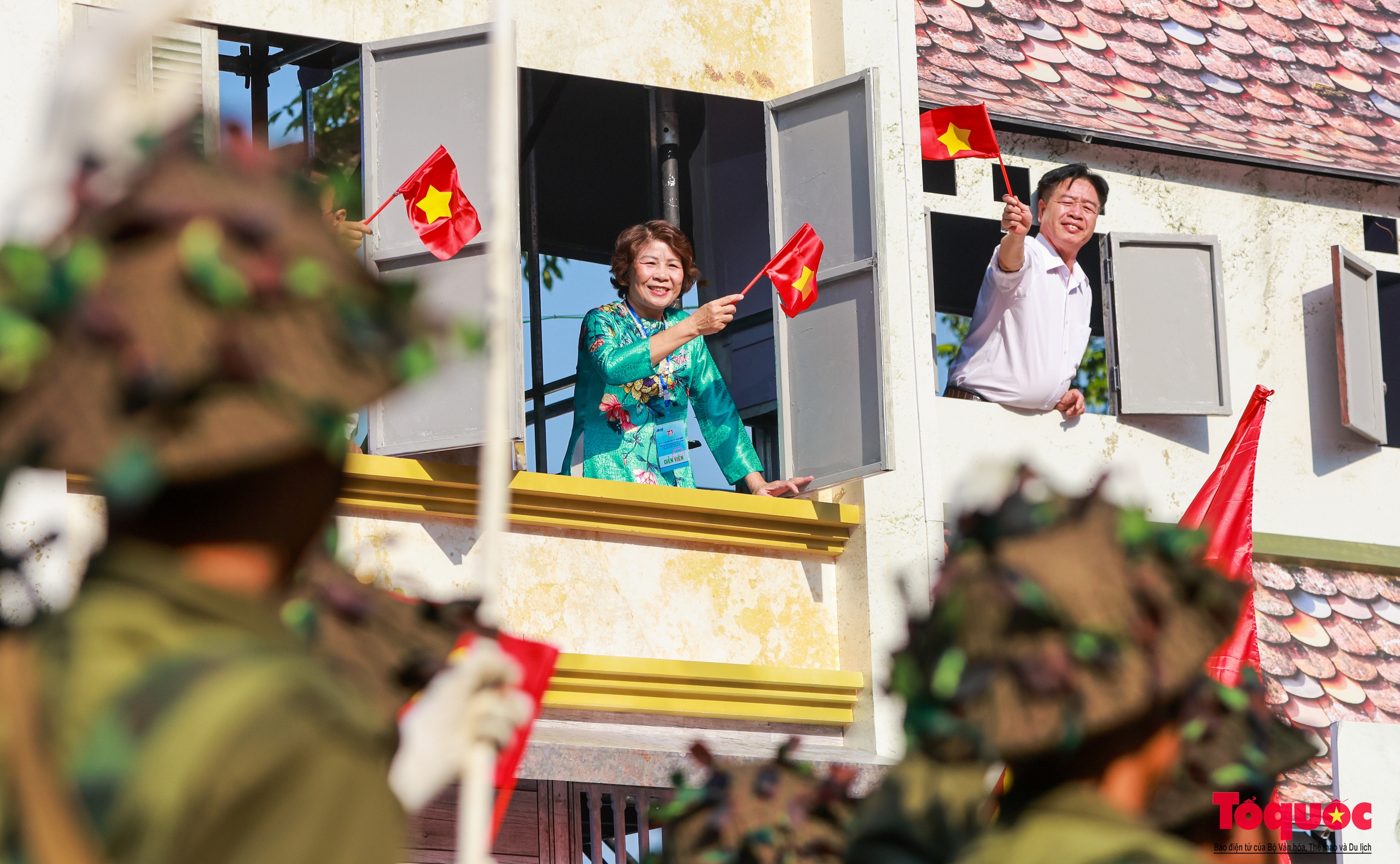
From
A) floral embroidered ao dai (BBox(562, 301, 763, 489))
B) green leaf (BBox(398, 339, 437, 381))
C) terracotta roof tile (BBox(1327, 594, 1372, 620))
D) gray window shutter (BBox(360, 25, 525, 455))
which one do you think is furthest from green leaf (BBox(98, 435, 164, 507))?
terracotta roof tile (BBox(1327, 594, 1372, 620))

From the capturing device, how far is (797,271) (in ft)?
24.5

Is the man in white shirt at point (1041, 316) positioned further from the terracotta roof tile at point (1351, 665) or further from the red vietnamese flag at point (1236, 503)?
the terracotta roof tile at point (1351, 665)

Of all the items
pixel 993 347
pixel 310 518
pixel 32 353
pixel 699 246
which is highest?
pixel 699 246

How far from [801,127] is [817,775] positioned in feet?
17.0

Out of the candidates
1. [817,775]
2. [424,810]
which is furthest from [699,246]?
[817,775]

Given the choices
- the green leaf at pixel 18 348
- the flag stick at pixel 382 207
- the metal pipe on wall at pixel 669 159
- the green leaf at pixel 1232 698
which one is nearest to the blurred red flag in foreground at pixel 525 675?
the green leaf at pixel 1232 698

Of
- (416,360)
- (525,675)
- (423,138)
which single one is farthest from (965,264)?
(416,360)

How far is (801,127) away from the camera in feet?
26.1

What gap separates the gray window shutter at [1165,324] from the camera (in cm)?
855

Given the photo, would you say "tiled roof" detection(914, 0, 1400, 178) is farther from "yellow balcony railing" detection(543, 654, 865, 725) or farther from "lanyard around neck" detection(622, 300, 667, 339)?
"yellow balcony railing" detection(543, 654, 865, 725)

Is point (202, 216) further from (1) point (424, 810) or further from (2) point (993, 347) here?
(2) point (993, 347)

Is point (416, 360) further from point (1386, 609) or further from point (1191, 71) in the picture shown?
point (1191, 71)

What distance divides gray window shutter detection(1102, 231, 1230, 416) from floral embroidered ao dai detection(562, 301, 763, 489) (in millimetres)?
2025

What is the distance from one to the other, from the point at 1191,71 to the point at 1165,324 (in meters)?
1.63
